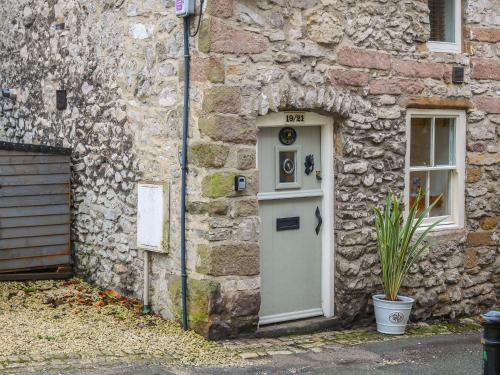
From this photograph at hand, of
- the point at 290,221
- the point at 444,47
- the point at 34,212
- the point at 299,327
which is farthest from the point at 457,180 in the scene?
the point at 34,212

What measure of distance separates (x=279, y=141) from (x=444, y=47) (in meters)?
2.40

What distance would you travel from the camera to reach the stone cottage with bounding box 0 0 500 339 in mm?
7395

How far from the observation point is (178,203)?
7633 millimetres

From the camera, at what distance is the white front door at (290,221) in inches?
309

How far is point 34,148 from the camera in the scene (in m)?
9.16

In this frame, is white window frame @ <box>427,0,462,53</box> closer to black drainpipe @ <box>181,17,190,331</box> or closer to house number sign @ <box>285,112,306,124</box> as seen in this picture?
house number sign @ <box>285,112,306,124</box>

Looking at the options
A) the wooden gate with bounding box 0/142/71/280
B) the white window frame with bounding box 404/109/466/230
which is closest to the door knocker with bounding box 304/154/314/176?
the white window frame with bounding box 404/109/466/230

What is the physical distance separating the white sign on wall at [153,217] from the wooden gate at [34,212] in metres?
1.61

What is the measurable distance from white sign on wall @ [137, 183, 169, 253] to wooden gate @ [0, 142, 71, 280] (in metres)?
1.61

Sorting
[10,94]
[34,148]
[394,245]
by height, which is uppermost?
[10,94]

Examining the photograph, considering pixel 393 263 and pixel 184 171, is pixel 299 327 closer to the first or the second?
pixel 393 263

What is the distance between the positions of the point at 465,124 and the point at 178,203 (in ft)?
11.7

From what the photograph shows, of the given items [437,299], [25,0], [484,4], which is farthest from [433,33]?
[25,0]

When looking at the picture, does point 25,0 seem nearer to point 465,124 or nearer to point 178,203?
point 178,203
